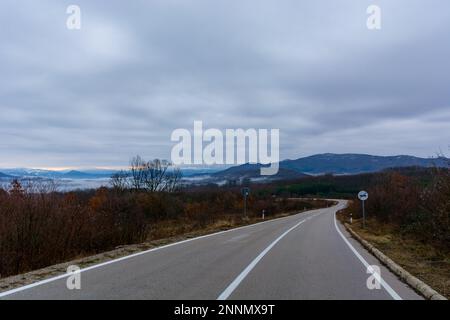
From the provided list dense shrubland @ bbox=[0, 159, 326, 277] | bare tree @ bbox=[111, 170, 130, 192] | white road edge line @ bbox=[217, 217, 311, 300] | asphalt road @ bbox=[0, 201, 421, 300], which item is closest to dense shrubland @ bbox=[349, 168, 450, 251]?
asphalt road @ bbox=[0, 201, 421, 300]

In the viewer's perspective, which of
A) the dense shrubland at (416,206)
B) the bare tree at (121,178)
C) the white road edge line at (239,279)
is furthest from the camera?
the bare tree at (121,178)

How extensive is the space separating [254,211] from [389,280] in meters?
55.8

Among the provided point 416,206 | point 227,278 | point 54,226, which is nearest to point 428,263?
point 227,278

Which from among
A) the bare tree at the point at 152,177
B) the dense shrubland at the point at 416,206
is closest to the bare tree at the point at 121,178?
the bare tree at the point at 152,177

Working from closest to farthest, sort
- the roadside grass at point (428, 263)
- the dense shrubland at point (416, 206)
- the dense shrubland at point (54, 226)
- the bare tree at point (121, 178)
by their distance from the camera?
the roadside grass at point (428, 263)
the dense shrubland at point (54, 226)
the dense shrubland at point (416, 206)
the bare tree at point (121, 178)

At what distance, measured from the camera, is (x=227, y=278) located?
379 inches

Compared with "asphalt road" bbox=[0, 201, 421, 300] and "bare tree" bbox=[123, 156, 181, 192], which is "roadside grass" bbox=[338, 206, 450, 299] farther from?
"bare tree" bbox=[123, 156, 181, 192]

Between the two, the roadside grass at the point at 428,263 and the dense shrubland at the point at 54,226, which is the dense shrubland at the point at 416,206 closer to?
the roadside grass at the point at 428,263

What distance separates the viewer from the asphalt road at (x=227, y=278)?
7.93 metres

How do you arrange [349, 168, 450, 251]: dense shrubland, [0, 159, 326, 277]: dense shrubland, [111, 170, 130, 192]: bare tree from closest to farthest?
[0, 159, 326, 277]: dense shrubland
[349, 168, 450, 251]: dense shrubland
[111, 170, 130, 192]: bare tree

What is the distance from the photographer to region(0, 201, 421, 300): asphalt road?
793 cm

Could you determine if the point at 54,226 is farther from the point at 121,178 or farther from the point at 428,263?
the point at 121,178

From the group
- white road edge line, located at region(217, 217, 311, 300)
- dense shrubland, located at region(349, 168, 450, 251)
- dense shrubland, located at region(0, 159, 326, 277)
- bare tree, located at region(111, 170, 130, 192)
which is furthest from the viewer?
bare tree, located at region(111, 170, 130, 192)
